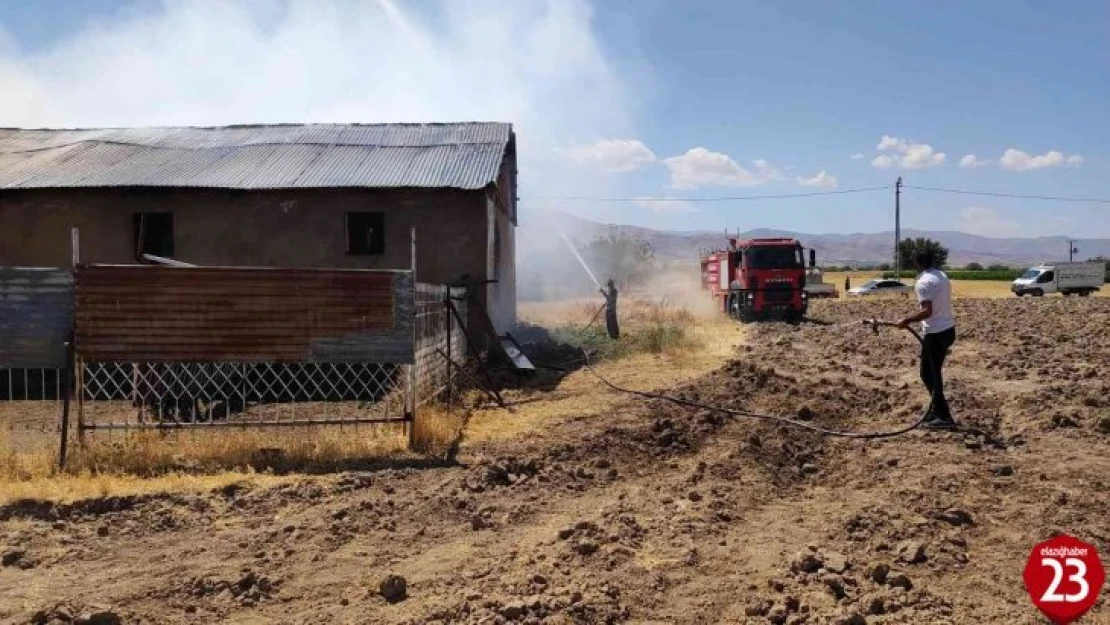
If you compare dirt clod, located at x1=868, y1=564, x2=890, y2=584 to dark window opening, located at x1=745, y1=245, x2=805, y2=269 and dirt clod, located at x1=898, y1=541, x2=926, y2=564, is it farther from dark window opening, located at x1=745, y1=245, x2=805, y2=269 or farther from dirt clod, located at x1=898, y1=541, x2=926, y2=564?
dark window opening, located at x1=745, y1=245, x2=805, y2=269

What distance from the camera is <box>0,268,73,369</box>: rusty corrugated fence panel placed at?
7742 mm

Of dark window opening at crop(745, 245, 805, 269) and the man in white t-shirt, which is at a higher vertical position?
dark window opening at crop(745, 245, 805, 269)

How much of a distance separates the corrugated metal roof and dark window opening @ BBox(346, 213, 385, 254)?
0.79m

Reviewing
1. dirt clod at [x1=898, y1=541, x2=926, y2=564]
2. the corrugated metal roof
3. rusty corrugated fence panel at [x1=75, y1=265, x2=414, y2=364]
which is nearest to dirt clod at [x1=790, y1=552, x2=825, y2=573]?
dirt clod at [x1=898, y1=541, x2=926, y2=564]

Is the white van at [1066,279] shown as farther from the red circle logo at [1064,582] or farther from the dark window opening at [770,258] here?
the red circle logo at [1064,582]

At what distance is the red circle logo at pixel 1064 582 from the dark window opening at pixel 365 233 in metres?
13.2

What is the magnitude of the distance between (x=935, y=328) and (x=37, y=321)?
29.5ft

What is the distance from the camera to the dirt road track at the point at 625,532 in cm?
435

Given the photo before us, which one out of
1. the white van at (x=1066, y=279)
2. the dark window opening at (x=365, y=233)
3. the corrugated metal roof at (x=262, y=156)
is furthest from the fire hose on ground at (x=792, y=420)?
the white van at (x=1066, y=279)

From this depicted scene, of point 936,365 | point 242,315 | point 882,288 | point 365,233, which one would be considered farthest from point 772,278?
point 882,288

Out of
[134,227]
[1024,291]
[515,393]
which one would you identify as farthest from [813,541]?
[1024,291]

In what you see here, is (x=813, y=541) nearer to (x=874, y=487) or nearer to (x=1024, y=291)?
(x=874, y=487)

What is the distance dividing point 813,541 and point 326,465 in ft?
14.4

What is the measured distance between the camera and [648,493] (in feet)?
Answer: 20.8
